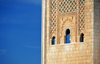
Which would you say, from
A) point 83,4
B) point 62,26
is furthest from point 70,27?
point 83,4

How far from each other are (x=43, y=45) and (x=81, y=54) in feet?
6.63

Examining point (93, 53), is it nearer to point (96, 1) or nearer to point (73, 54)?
point (73, 54)

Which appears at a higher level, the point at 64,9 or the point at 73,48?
the point at 64,9

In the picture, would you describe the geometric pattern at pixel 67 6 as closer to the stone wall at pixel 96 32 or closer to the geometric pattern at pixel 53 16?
the geometric pattern at pixel 53 16

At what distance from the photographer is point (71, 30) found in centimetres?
1344

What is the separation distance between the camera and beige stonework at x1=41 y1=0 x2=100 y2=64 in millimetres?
12781

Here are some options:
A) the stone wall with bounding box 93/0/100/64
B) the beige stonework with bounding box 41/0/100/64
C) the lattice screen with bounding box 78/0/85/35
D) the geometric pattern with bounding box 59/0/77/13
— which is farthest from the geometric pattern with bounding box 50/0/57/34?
the stone wall with bounding box 93/0/100/64

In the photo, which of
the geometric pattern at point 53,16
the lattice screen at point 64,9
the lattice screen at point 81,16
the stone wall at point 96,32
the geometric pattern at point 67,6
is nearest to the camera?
the stone wall at point 96,32

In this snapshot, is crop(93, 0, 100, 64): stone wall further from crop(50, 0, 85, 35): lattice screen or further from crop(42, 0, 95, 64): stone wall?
crop(50, 0, 85, 35): lattice screen

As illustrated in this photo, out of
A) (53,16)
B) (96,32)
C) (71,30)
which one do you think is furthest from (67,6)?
(96,32)

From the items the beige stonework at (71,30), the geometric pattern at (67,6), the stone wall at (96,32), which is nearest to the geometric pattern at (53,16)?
the beige stonework at (71,30)

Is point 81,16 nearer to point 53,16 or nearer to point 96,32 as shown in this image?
point 96,32

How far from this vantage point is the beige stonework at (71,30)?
12781 millimetres

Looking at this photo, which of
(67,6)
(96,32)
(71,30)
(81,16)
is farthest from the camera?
(67,6)
